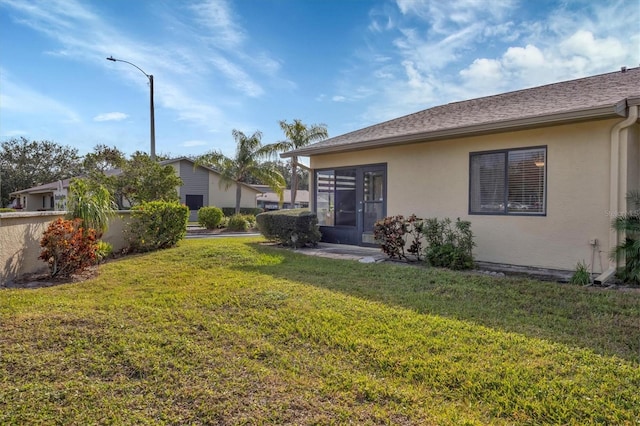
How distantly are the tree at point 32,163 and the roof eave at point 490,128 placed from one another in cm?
4392

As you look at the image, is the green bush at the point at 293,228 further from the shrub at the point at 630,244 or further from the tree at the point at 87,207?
the shrub at the point at 630,244

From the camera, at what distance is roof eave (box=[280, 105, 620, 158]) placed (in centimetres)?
572

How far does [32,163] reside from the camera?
4472 centimetres

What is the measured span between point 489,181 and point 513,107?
5.60 ft

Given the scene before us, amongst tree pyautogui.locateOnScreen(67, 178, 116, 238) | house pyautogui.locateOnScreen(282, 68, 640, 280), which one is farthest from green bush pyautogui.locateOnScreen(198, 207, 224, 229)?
tree pyautogui.locateOnScreen(67, 178, 116, 238)

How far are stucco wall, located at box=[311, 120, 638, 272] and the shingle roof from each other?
1.31 feet

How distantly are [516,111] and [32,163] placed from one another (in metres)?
53.6

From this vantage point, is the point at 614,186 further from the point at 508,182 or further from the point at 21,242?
the point at 21,242

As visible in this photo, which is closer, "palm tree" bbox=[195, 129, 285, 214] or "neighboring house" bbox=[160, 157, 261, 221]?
"palm tree" bbox=[195, 129, 285, 214]

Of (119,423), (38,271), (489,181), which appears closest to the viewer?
(119,423)

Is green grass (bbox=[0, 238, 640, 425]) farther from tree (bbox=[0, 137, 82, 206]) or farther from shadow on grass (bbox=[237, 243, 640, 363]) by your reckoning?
tree (bbox=[0, 137, 82, 206])

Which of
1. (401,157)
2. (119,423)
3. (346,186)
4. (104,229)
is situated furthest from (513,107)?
(104,229)

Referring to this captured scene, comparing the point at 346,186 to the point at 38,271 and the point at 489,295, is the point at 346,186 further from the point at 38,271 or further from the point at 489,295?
the point at 38,271

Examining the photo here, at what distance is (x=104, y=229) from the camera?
8031 mm
